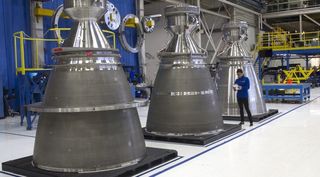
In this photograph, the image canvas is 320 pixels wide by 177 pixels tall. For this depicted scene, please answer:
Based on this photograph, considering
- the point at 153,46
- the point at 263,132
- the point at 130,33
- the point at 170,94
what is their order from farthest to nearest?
1. the point at 153,46
2. the point at 130,33
3. the point at 263,132
4. the point at 170,94

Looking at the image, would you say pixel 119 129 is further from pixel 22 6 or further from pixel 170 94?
pixel 22 6

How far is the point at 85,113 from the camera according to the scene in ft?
15.5

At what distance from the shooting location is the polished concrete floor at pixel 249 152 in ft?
16.0

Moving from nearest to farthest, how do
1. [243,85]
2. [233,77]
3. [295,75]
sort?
[243,85], [233,77], [295,75]

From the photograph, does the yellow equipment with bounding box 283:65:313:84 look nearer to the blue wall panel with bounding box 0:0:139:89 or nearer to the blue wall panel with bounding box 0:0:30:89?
the blue wall panel with bounding box 0:0:139:89

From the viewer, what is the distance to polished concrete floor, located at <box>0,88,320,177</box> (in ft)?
16.0

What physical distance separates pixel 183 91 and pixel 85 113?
2814mm

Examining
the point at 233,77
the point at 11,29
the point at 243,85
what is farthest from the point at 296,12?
the point at 11,29

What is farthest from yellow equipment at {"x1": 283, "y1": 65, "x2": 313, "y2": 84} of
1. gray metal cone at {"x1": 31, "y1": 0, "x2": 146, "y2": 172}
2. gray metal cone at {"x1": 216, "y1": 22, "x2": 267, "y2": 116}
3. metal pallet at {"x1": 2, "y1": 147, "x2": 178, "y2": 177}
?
gray metal cone at {"x1": 31, "y1": 0, "x2": 146, "y2": 172}

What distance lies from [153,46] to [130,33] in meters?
6.68

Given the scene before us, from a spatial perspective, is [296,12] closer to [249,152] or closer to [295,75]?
[295,75]

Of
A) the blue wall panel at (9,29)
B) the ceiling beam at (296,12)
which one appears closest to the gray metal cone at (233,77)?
the blue wall panel at (9,29)

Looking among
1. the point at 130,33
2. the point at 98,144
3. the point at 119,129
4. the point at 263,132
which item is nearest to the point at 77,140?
the point at 98,144

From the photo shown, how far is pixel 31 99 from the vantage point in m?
9.81
